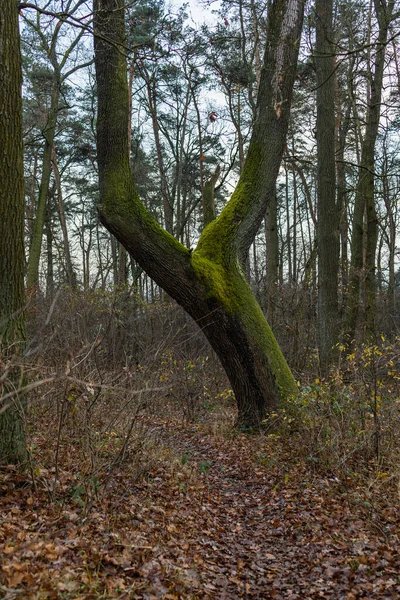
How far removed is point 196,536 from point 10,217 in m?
3.27

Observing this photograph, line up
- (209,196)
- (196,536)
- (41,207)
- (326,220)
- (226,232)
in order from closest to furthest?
(196,536) → (226,232) → (209,196) → (326,220) → (41,207)

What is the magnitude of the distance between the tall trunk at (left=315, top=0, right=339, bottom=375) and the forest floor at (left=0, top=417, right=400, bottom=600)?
3.57m

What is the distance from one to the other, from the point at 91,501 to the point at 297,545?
71.9 inches

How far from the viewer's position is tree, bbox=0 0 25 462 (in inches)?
176

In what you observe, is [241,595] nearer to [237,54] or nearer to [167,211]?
[237,54]

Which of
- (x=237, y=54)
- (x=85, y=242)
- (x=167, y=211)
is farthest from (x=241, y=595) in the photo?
(x=85, y=242)

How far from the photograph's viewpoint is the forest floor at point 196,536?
3.19 metres

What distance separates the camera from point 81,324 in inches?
450

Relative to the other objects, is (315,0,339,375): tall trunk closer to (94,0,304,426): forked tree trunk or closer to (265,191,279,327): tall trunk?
(94,0,304,426): forked tree trunk

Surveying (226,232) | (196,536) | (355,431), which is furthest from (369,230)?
(196,536)

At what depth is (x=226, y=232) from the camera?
7.70 metres

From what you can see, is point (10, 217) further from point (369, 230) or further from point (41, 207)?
point (41, 207)

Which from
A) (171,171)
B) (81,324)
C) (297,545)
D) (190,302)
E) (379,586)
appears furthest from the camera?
(171,171)

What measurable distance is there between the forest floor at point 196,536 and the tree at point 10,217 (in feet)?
1.29
